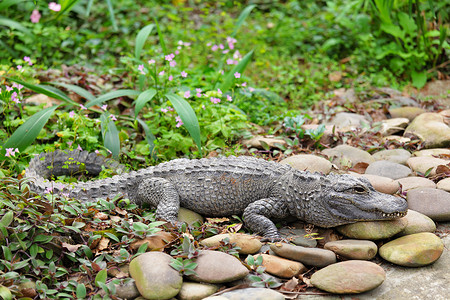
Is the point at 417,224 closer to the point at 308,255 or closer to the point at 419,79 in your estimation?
the point at 308,255

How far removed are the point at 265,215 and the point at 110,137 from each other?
1.96 metres

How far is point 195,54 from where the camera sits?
302 inches

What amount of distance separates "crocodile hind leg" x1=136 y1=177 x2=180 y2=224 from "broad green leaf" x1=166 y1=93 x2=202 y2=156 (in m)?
0.61

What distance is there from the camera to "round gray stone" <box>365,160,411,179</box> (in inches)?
182

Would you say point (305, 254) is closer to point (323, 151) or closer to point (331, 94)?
point (323, 151)

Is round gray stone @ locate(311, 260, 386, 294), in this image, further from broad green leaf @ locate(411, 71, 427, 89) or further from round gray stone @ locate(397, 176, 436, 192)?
broad green leaf @ locate(411, 71, 427, 89)

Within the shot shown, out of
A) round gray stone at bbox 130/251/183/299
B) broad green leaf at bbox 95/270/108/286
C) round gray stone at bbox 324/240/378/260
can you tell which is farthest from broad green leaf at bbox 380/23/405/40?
broad green leaf at bbox 95/270/108/286

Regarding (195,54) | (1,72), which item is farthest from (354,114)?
(1,72)

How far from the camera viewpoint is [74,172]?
4.90 m

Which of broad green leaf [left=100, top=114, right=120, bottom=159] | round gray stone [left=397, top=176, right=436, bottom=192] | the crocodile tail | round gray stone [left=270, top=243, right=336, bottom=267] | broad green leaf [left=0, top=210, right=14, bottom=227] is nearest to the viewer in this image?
broad green leaf [left=0, top=210, right=14, bottom=227]

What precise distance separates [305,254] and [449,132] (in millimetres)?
2977

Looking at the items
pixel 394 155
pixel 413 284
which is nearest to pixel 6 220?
pixel 413 284

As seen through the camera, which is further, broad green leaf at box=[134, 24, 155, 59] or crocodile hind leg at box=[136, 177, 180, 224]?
broad green leaf at box=[134, 24, 155, 59]

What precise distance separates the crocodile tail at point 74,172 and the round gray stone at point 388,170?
8.19 ft
